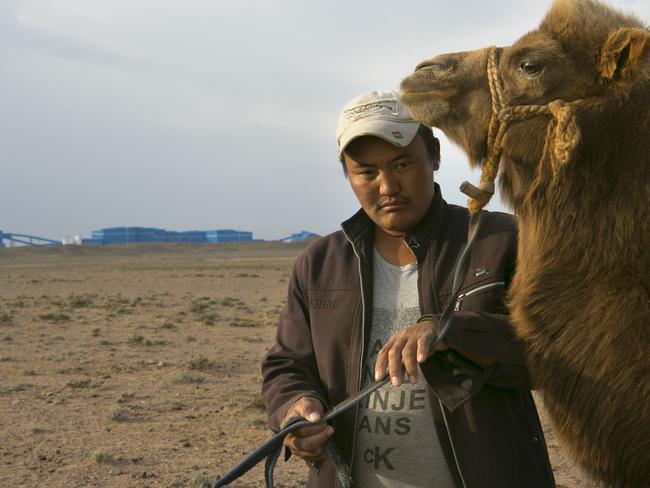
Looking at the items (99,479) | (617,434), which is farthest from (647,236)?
(99,479)

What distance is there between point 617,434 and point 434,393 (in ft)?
1.98

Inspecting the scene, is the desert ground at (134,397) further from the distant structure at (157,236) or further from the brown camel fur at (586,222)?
the distant structure at (157,236)

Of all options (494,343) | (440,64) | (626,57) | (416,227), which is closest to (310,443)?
(494,343)

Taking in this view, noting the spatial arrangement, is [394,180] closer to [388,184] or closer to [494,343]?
[388,184]

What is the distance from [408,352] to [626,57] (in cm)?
120

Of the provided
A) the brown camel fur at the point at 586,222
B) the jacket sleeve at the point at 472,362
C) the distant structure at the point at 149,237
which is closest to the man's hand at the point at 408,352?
the jacket sleeve at the point at 472,362

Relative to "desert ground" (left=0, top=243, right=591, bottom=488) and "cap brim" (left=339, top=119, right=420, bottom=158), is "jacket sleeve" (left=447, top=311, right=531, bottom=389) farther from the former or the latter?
"desert ground" (left=0, top=243, right=591, bottom=488)

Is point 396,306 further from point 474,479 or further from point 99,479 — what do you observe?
point 99,479

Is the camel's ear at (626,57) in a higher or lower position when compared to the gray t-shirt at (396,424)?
higher

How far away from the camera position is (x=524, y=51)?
2604 mm

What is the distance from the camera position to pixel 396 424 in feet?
9.21

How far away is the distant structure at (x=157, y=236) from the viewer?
110 meters

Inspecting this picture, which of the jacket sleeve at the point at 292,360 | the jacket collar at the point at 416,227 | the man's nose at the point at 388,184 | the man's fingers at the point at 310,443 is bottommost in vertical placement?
the man's fingers at the point at 310,443

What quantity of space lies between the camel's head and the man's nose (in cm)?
25
